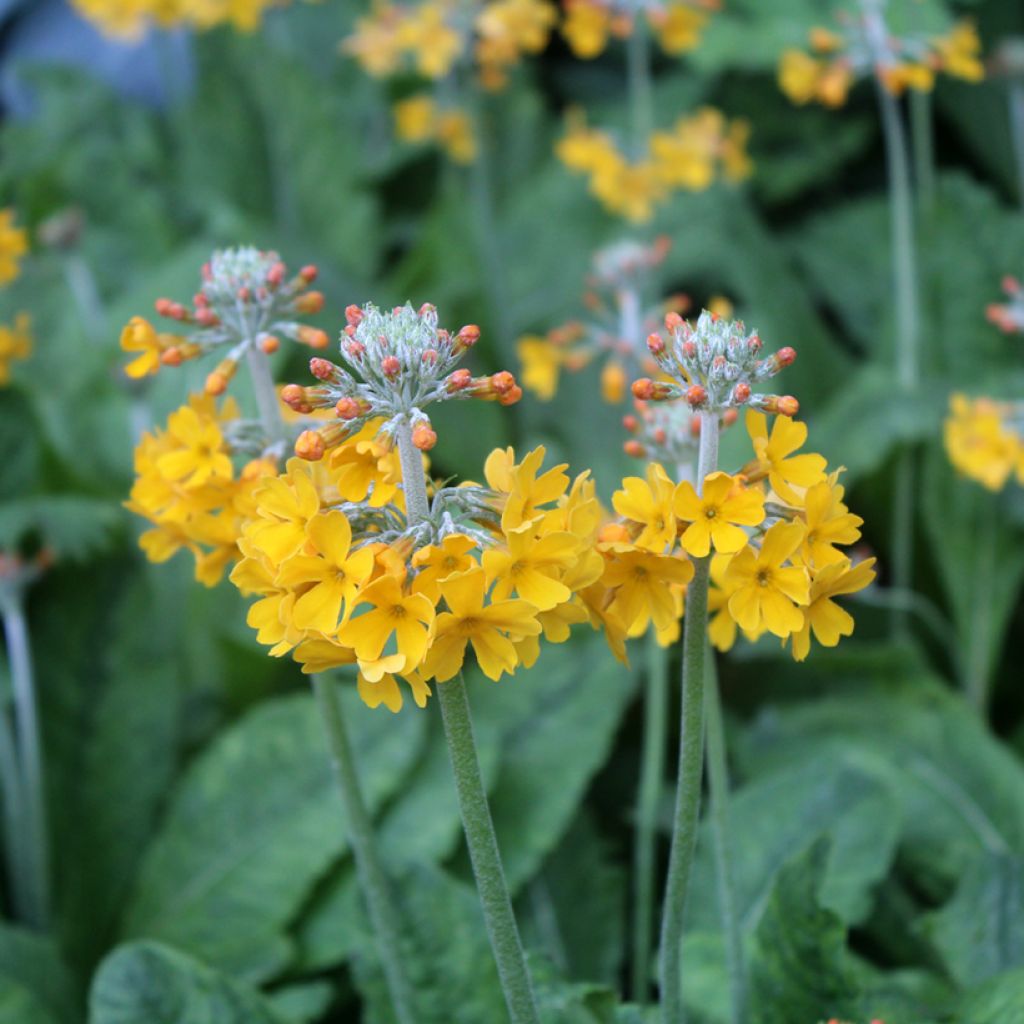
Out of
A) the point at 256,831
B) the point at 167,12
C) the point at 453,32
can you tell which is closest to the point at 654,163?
the point at 453,32

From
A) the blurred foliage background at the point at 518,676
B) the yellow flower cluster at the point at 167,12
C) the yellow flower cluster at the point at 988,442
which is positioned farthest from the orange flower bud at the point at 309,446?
the yellow flower cluster at the point at 167,12

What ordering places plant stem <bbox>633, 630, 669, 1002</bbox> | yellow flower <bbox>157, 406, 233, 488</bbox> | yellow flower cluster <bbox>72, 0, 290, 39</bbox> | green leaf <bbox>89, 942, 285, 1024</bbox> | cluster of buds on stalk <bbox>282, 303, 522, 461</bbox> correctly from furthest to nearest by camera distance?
yellow flower cluster <bbox>72, 0, 290, 39</bbox>, plant stem <bbox>633, 630, 669, 1002</bbox>, green leaf <bbox>89, 942, 285, 1024</bbox>, yellow flower <bbox>157, 406, 233, 488</bbox>, cluster of buds on stalk <bbox>282, 303, 522, 461</bbox>

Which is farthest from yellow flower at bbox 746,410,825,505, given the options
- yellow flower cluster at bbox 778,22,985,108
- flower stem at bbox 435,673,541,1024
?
yellow flower cluster at bbox 778,22,985,108

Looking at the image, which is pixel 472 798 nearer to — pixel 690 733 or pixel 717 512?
pixel 690 733

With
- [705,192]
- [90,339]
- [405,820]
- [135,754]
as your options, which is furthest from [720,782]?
[705,192]

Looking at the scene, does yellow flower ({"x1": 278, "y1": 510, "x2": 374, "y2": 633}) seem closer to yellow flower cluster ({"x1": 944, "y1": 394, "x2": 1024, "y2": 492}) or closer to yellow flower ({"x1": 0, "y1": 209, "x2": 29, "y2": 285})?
yellow flower cluster ({"x1": 944, "y1": 394, "x2": 1024, "y2": 492})

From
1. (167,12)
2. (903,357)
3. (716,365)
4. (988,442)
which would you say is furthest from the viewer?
Result: (167,12)

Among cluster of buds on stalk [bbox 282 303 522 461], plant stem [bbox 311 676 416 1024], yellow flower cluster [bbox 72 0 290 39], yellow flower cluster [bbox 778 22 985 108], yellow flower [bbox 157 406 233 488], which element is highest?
yellow flower cluster [bbox 72 0 290 39]
